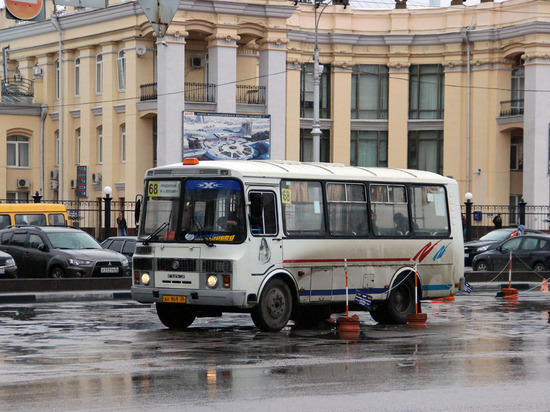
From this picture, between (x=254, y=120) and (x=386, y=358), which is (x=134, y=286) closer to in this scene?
(x=386, y=358)

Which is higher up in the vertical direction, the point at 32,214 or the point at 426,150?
the point at 426,150

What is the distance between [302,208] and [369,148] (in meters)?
43.8

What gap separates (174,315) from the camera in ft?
61.2

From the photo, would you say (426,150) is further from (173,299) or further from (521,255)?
(173,299)

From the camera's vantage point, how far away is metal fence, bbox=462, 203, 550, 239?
183 feet

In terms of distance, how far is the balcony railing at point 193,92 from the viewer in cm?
5209

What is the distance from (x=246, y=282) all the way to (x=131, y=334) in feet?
6.36

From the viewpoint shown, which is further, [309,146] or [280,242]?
[309,146]

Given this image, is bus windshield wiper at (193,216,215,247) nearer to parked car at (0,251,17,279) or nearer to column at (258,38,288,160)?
parked car at (0,251,17,279)

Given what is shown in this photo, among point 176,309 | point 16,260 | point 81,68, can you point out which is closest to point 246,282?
point 176,309

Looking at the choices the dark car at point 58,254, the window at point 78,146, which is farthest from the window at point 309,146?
the dark car at point 58,254

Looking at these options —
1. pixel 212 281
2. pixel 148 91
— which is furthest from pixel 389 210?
pixel 148 91

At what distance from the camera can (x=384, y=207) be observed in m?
20.4

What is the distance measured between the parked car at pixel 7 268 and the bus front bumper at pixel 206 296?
9.55 m
